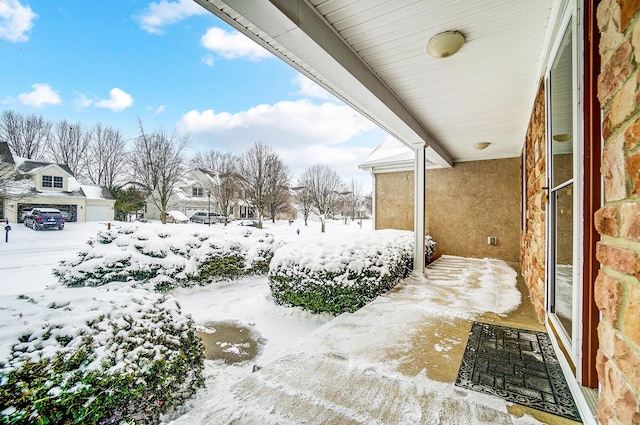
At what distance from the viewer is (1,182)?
6.17 metres

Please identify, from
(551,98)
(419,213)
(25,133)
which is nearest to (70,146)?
(25,133)

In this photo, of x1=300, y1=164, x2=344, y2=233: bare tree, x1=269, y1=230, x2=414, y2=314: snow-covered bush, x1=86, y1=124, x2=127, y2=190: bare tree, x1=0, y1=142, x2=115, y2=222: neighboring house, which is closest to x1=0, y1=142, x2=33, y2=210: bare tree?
x1=0, y1=142, x2=115, y2=222: neighboring house

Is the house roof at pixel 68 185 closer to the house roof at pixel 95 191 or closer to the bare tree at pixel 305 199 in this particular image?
the house roof at pixel 95 191

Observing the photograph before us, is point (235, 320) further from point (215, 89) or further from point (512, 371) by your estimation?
point (215, 89)

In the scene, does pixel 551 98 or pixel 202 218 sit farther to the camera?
pixel 202 218

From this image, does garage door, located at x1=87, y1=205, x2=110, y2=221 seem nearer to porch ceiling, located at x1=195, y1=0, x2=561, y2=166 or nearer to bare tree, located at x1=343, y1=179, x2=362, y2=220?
bare tree, located at x1=343, y1=179, x2=362, y2=220

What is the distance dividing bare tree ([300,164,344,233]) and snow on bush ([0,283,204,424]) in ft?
60.7

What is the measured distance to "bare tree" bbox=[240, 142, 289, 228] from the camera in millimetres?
17109

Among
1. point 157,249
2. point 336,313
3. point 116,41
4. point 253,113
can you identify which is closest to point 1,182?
point 157,249

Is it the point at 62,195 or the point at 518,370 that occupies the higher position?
the point at 62,195

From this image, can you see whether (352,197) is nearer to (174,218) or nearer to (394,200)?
(174,218)

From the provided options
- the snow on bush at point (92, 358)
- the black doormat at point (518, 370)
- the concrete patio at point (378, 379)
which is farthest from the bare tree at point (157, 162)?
the black doormat at point (518, 370)

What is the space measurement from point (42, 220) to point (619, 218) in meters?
15.6

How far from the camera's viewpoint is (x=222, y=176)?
1883 centimetres
